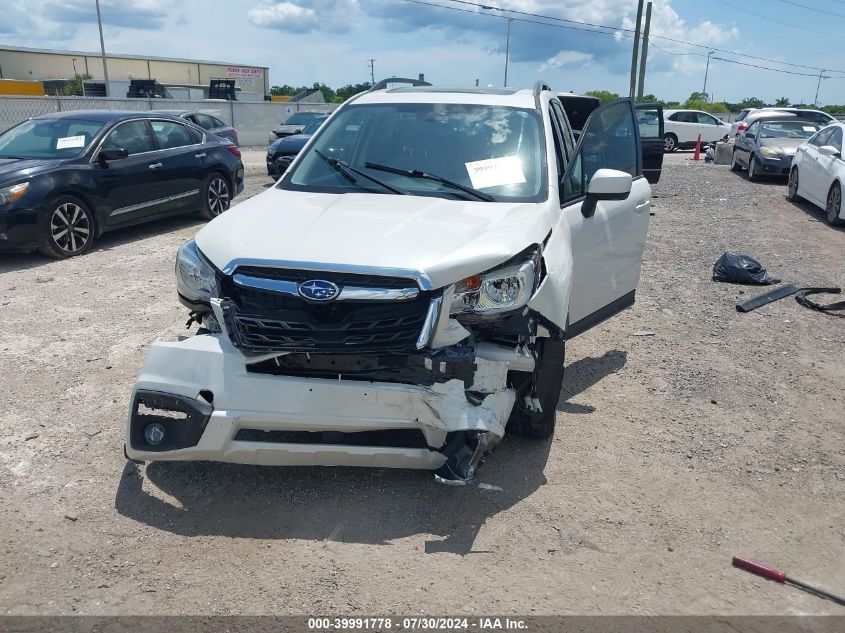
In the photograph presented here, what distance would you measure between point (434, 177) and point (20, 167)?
20.5 feet

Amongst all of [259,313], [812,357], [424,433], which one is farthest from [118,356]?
[812,357]

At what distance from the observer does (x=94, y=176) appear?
8953mm

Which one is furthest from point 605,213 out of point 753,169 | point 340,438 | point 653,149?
point 753,169

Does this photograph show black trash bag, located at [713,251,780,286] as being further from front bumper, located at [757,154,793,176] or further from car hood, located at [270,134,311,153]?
front bumper, located at [757,154,793,176]

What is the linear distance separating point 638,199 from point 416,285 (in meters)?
2.97

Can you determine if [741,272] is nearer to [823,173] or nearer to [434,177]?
[434,177]

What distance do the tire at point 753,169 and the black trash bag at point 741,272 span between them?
1011 cm

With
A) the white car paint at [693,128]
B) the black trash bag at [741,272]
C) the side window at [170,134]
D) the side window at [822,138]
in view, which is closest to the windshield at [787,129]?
the side window at [822,138]

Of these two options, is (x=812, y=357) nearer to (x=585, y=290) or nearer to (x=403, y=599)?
(x=585, y=290)

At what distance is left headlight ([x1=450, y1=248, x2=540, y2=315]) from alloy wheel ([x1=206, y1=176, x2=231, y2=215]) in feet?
27.9

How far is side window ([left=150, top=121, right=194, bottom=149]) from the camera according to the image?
404 inches

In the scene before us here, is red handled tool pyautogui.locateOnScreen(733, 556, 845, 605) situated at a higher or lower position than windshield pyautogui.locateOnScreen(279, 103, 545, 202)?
lower

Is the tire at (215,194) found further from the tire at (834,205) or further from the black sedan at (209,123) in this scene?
the tire at (834,205)

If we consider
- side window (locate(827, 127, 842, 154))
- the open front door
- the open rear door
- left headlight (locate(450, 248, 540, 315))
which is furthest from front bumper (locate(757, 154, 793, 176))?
left headlight (locate(450, 248, 540, 315))
